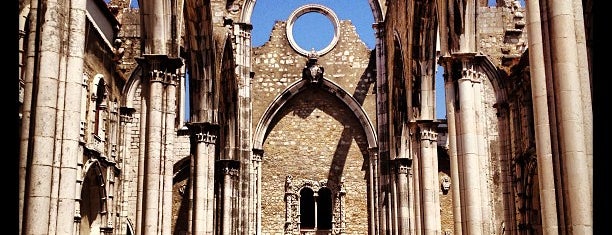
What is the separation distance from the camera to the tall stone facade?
23.0ft

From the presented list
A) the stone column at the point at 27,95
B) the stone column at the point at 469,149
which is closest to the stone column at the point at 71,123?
the stone column at the point at 27,95

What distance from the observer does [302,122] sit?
27.5m

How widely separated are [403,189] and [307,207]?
7243 millimetres

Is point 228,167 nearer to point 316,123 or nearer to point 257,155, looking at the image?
point 257,155

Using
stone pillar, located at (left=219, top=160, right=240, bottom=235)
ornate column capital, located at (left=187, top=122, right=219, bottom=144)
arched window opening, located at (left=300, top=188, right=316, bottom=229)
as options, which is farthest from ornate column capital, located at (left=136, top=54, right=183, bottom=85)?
arched window opening, located at (left=300, top=188, right=316, bottom=229)

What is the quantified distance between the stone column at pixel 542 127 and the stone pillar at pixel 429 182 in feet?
29.7

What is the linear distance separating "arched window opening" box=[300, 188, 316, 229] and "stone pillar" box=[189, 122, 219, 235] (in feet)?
32.6

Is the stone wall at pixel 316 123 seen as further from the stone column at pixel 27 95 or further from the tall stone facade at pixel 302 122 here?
the stone column at pixel 27 95

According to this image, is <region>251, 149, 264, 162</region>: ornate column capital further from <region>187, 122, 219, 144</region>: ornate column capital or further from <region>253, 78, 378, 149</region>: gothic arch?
<region>187, 122, 219, 144</region>: ornate column capital

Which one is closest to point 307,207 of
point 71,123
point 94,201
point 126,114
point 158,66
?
point 126,114

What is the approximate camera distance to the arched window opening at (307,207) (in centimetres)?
2694

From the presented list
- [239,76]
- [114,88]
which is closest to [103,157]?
[114,88]
